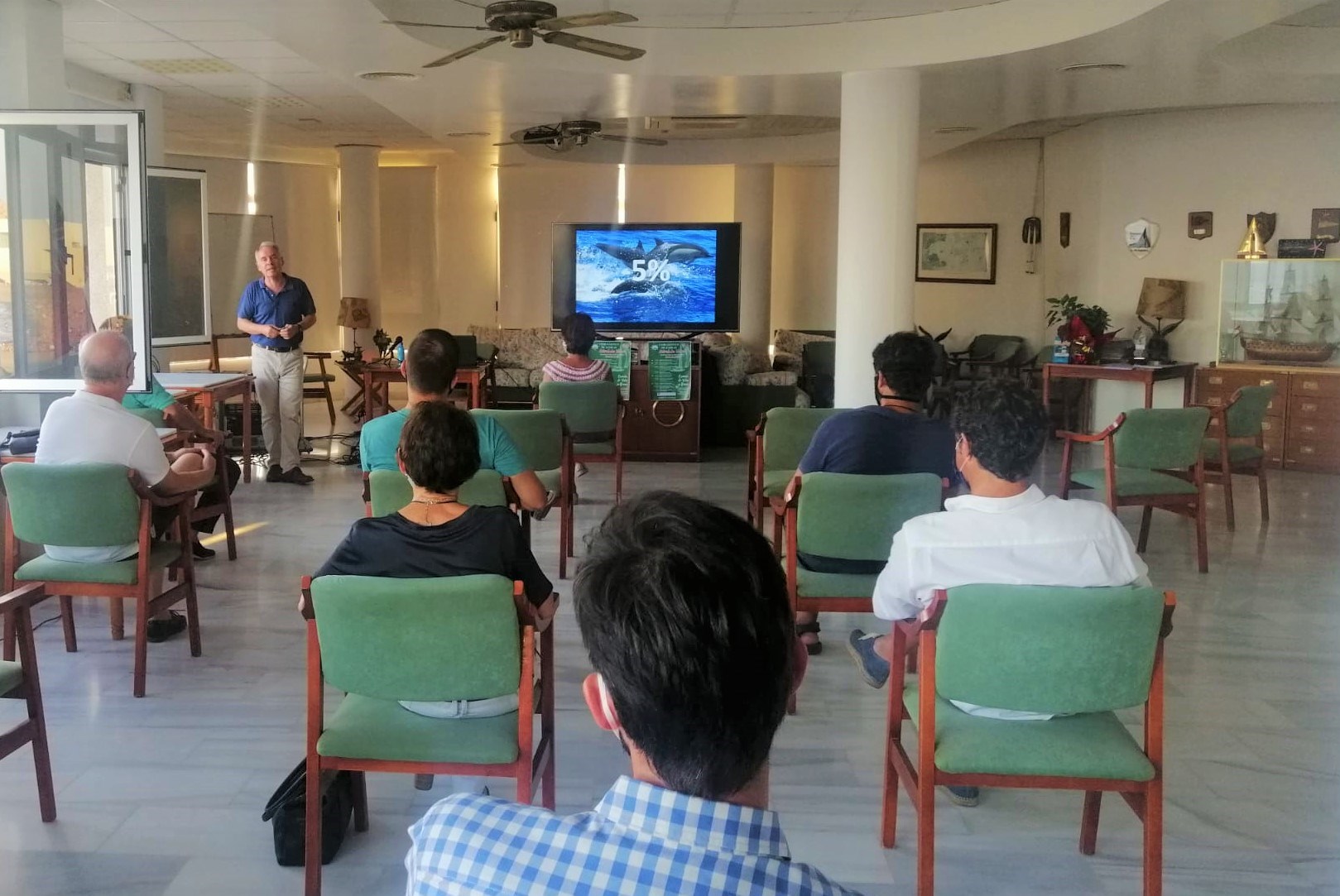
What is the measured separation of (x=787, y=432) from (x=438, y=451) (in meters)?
2.74

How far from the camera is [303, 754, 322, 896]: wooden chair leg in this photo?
2.42m

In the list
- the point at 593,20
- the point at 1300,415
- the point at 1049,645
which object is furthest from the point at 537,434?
the point at 1300,415

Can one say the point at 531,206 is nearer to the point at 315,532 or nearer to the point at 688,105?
the point at 688,105

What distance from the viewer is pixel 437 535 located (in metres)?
2.58

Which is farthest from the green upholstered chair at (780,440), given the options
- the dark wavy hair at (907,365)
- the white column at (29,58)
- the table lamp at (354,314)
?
the table lamp at (354,314)

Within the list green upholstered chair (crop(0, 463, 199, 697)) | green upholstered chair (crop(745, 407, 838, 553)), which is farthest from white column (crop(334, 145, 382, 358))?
green upholstered chair (crop(0, 463, 199, 697))

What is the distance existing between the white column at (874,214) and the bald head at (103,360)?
4.51 metres

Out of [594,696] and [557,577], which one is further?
[557,577]

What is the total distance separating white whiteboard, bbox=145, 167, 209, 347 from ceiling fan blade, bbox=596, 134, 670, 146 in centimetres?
447

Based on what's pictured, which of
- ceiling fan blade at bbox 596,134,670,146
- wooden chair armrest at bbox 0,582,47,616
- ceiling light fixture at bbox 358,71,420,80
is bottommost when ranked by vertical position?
wooden chair armrest at bbox 0,582,47,616

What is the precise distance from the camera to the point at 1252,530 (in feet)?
21.2

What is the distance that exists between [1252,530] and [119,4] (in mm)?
6728

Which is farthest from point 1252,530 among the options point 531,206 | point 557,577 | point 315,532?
point 531,206

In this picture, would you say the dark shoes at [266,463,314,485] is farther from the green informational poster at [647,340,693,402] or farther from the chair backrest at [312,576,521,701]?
the chair backrest at [312,576,521,701]
